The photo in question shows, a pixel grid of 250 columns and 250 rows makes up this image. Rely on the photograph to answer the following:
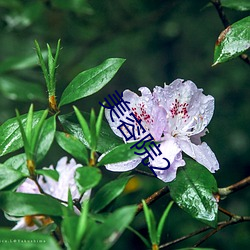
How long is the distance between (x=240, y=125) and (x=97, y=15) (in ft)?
2.59

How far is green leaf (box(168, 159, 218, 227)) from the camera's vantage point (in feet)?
3.55

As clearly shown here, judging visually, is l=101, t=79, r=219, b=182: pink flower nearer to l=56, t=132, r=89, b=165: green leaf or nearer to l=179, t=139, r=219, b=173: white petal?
l=179, t=139, r=219, b=173: white petal

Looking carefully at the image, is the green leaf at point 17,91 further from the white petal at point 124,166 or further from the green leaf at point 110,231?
the green leaf at point 110,231

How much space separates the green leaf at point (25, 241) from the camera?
29.4 inches

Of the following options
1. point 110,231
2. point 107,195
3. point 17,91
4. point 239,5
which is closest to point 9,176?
point 107,195

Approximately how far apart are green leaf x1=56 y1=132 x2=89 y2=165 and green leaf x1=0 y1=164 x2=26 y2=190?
0.26ft

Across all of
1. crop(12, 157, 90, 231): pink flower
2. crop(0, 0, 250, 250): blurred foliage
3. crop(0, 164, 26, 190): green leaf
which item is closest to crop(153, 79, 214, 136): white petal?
crop(12, 157, 90, 231): pink flower

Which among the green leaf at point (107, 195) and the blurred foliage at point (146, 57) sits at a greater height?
the green leaf at point (107, 195)

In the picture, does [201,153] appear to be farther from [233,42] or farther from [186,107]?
[233,42]

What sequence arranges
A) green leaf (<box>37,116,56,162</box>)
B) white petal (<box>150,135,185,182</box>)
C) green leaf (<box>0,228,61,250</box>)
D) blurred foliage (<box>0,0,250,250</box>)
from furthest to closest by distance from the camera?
blurred foliage (<box>0,0,250,250</box>)
white petal (<box>150,135,185,182</box>)
green leaf (<box>37,116,56,162</box>)
green leaf (<box>0,228,61,250</box>)

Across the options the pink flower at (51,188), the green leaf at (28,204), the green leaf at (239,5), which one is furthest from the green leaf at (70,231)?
the green leaf at (239,5)

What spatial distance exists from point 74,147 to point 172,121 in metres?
0.25

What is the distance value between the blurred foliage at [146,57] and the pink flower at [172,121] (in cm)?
97

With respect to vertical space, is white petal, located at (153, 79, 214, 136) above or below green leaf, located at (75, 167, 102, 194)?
below
